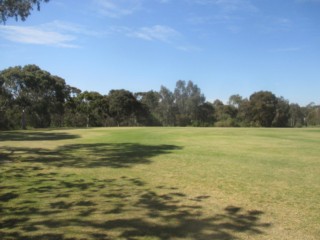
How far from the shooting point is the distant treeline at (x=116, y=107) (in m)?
45.1

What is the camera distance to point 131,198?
734 cm

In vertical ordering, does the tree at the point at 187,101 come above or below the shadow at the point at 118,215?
above

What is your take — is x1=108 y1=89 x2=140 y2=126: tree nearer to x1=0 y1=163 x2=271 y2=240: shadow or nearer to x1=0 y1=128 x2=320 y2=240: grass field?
x1=0 y1=128 x2=320 y2=240: grass field

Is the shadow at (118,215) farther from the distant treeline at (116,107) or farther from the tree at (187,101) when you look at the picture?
the tree at (187,101)

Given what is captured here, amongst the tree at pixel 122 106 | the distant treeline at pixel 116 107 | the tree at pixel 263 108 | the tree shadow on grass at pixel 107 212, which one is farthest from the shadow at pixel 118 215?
the tree at pixel 263 108

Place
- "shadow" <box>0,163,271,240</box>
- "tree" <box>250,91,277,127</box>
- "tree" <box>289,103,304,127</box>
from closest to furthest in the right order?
1. "shadow" <box>0,163,271,240</box>
2. "tree" <box>250,91,277,127</box>
3. "tree" <box>289,103,304,127</box>

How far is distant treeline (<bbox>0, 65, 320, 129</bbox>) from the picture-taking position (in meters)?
45.1

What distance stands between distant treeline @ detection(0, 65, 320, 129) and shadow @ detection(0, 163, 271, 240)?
38.8 metres

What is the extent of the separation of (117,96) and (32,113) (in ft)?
51.2

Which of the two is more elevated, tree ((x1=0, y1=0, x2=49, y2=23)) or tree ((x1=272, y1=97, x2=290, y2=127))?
tree ((x1=0, y1=0, x2=49, y2=23))

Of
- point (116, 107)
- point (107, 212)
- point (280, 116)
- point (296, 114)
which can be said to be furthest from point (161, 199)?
point (296, 114)

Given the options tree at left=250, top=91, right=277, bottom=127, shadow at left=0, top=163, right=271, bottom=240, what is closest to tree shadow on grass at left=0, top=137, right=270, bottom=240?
shadow at left=0, top=163, right=271, bottom=240

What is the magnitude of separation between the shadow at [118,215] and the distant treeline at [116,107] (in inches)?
1528

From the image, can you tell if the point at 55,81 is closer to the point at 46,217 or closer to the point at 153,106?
the point at 153,106
